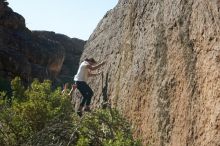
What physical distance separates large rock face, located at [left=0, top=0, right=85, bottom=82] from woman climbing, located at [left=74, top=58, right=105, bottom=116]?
2100cm

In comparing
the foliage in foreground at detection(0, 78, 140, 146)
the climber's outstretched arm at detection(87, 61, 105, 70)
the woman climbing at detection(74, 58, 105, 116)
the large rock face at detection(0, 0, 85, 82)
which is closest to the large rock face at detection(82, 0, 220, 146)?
the foliage in foreground at detection(0, 78, 140, 146)

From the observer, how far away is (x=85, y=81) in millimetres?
11297

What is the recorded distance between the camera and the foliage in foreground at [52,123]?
8.11 meters

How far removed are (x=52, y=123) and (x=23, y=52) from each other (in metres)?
26.7

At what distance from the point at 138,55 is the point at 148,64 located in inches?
26.5

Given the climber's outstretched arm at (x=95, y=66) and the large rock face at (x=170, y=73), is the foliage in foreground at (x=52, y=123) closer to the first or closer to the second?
the large rock face at (x=170, y=73)

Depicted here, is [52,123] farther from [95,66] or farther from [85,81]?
[85,81]

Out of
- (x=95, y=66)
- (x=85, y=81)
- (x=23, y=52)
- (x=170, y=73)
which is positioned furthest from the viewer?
(x=23, y=52)

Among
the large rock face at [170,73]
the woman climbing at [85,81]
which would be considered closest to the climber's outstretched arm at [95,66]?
the woman climbing at [85,81]

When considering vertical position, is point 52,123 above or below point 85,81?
below

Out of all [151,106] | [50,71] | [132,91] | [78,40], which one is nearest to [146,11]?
[132,91]

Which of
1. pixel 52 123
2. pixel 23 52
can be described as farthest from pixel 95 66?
pixel 23 52

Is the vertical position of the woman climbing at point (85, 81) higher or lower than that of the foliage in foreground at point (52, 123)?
higher

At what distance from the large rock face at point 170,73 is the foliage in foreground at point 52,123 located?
470 mm
